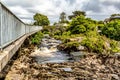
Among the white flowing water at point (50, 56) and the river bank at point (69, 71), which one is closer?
the river bank at point (69, 71)

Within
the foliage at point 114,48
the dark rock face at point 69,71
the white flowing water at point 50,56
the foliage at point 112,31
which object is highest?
Result: the foliage at point 112,31

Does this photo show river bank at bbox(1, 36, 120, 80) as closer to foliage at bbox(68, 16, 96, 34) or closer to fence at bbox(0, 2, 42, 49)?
fence at bbox(0, 2, 42, 49)

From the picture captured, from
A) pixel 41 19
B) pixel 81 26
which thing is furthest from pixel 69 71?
pixel 41 19

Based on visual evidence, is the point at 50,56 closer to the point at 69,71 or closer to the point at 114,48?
the point at 69,71

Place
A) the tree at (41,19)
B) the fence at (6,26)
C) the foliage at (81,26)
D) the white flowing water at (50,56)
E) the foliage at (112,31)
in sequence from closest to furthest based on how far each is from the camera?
the fence at (6,26), the white flowing water at (50,56), the foliage at (81,26), the foliage at (112,31), the tree at (41,19)

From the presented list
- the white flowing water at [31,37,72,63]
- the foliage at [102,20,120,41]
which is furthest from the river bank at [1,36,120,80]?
the foliage at [102,20,120,41]

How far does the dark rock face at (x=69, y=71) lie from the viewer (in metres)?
19.5

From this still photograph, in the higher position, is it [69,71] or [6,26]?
[6,26]

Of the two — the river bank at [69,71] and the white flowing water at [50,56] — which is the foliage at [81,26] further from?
the river bank at [69,71]

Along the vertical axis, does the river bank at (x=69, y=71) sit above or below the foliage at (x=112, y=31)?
below

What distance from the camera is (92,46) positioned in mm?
37188

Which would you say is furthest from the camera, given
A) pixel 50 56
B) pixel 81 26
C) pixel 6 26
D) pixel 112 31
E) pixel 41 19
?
pixel 41 19

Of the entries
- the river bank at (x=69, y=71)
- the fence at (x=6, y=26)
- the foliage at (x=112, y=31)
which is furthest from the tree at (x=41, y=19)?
the fence at (x=6, y=26)

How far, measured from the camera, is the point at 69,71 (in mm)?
22234
